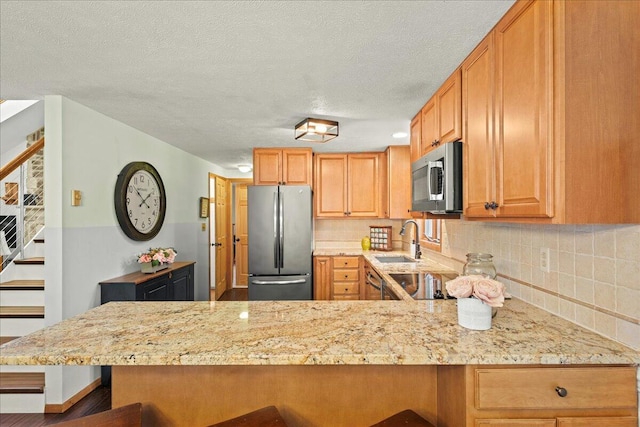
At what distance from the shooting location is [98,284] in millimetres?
2701

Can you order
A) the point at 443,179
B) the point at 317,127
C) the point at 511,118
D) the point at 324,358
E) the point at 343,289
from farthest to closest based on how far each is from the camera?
the point at 343,289 < the point at 317,127 < the point at 443,179 < the point at 511,118 < the point at 324,358

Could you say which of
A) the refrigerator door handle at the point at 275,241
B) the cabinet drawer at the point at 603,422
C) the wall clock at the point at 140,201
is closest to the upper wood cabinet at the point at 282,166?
the refrigerator door handle at the point at 275,241

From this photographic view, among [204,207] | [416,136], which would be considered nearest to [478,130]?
[416,136]

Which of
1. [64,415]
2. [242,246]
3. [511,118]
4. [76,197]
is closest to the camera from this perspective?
[511,118]

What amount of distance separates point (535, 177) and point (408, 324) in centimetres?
74

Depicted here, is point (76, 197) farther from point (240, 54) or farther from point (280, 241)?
point (280, 241)

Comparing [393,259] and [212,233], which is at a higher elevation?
[212,233]

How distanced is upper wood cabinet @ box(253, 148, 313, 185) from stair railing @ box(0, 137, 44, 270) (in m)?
2.12

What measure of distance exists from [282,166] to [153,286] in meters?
1.99

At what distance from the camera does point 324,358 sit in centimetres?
103

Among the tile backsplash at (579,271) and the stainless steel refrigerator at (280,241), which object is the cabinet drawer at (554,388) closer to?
the tile backsplash at (579,271)

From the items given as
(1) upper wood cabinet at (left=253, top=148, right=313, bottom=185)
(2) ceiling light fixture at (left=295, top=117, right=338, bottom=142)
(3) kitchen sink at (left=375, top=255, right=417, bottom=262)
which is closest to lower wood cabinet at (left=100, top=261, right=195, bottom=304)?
(1) upper wood cabinet at (left=253, top=148, right=313, bottom=185)

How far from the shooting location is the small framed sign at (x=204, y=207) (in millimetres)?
4945

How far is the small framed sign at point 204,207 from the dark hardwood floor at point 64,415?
2.82 meters
